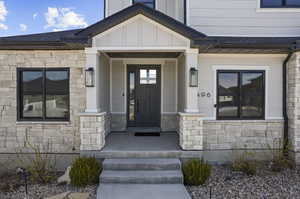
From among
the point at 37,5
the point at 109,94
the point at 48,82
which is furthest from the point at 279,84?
the point at 37,5

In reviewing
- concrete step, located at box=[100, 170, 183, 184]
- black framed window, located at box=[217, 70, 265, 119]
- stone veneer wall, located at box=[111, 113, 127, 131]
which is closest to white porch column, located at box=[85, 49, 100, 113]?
concrete step, located at box=[100, 170, 183, 184]

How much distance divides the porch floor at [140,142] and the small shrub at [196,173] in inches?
36.2

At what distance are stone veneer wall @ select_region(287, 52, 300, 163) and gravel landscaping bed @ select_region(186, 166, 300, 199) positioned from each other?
75 cm

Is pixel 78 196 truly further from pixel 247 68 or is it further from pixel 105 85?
pixel 247 68

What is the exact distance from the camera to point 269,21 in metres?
8.05

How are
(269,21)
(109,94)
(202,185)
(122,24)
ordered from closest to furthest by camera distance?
(202,185) < (122,24) < (269,21) < (109,94)

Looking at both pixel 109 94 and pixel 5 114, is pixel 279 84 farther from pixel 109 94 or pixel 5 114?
pixel 5 114

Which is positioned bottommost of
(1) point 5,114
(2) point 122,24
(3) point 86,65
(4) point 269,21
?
(1) point 5,114

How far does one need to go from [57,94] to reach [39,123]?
37.3 inches

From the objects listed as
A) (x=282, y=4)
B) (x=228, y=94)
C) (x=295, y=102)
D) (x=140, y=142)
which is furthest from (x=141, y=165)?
(x=282, y=4)

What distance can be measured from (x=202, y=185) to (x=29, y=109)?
5.13 m

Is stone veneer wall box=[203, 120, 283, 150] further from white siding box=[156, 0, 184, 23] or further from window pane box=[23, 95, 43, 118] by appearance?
window pane box=[23, 95, 43, 118]

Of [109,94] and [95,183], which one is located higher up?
[109,94]

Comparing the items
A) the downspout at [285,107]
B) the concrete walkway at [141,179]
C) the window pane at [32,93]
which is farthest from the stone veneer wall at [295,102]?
the window pane at [32,93]
